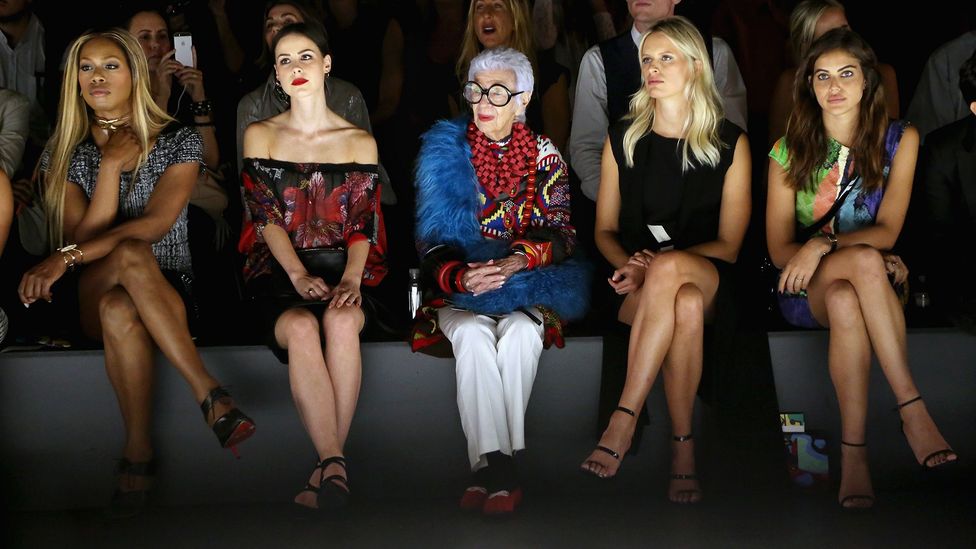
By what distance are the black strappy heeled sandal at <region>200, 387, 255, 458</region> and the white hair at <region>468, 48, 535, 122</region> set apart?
1.24 metres

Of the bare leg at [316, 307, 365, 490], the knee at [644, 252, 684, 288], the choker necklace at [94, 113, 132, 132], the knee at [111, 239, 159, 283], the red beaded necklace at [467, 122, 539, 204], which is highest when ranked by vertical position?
the choker necklace at [94, 113, 132, 132]

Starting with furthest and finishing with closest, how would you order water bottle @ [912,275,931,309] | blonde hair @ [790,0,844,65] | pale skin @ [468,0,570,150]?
pale skin @ [468,0,570,150] → blonde hair @ [790,0,844,65] → water bottle @ [912,275,931,309]

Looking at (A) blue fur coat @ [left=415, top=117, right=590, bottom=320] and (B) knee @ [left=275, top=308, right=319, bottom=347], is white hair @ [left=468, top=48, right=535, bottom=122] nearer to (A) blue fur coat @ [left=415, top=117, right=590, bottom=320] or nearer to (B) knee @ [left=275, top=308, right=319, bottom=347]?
(A) blue fur coat @ [left=415, top=117, right=590, bottom=320]

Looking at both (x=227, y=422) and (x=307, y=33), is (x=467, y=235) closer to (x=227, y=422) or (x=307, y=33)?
(x=307, y=33)

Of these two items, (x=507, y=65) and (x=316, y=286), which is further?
(x=507, y=65)

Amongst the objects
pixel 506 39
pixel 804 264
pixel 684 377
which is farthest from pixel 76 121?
pixel 804 264

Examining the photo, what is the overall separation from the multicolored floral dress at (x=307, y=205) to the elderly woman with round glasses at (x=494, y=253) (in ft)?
0.60

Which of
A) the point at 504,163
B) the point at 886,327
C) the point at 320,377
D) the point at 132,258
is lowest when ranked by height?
the point at 320,377

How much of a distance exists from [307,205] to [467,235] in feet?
1.60

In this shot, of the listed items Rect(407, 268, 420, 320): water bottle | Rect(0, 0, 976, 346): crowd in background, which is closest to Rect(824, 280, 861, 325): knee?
Rect(0, 0, 976, 346): crowd in background

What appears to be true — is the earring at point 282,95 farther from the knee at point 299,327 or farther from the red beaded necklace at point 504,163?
the knee at point 299,327

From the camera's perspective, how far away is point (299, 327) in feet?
11.6

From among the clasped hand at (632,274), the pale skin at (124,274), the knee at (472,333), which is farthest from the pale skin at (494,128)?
the pale skin at (124,274)

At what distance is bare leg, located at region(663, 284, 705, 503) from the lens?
3.56 metres
